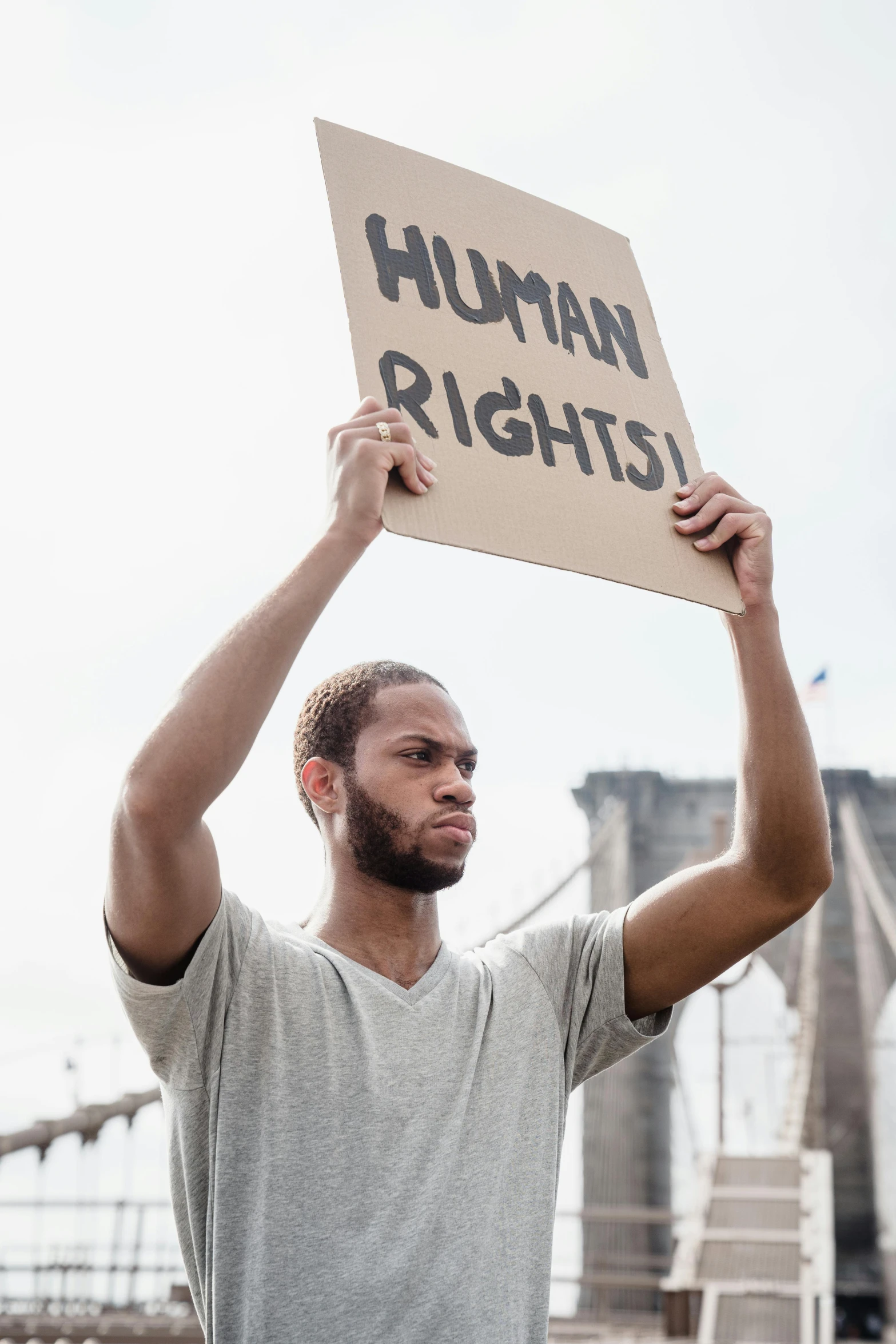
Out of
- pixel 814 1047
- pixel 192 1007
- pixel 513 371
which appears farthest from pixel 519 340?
pixel 814 1047

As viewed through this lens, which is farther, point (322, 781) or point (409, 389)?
point (322, 781)

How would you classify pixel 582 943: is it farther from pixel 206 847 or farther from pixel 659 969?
pixel 206 847

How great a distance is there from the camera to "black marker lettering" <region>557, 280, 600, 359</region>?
1.72m

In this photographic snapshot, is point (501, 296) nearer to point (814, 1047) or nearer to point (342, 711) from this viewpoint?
point (342, 711)

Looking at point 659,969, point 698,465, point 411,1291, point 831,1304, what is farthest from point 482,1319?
point 831,1304

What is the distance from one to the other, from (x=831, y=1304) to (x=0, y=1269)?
395 centimetres

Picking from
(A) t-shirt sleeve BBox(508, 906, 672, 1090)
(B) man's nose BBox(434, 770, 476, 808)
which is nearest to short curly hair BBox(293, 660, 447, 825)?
(B) man's nose BBox(434, 770, 476, 808)

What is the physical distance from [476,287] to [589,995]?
962mm

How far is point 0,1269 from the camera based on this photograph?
567 centimetres

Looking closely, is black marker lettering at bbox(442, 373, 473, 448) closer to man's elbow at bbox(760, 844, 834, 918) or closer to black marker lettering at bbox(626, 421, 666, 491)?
black marker lettering at bbox(626, 421, 666, 491)

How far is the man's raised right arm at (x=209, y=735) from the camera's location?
1282 mm

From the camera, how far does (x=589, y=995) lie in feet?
5.45

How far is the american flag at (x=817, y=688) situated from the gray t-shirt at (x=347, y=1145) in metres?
17.3

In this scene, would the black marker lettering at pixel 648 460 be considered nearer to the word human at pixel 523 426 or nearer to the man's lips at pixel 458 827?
the word human at pixel 523 426
